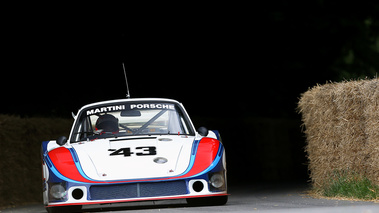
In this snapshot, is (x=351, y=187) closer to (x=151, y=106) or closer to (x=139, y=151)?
(x=151, y=106)

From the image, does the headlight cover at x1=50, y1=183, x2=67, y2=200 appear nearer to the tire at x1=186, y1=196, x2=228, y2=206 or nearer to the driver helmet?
the driver helmet

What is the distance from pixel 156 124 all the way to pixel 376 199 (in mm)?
3381

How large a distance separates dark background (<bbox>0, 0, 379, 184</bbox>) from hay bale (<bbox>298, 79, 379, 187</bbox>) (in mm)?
6735

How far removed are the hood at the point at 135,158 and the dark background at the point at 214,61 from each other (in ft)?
30.7

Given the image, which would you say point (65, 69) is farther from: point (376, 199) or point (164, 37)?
point (376, 199)

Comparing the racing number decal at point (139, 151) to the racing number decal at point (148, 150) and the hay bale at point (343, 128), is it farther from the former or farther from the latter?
the hay bale at point (343, 128)

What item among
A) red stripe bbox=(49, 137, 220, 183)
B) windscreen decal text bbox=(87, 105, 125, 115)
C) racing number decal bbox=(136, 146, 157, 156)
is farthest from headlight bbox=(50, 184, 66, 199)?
windscreen decal text bbox=(87, 105, 125, 115)

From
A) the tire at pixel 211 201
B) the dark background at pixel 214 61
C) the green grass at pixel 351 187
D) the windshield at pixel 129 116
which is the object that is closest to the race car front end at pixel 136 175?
the tire at pixel 211 201

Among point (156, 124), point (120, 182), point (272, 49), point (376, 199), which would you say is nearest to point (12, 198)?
point (156, 124)

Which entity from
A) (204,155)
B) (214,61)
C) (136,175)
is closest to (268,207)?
(204,155)

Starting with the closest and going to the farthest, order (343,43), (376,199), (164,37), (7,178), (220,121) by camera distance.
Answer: (376,199) → (7,178) → (220,121) → (164,37) → (343,43)

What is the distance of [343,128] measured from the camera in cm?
1316

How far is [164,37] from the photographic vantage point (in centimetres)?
2550

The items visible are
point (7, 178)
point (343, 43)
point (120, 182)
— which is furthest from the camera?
point (343, 43)
